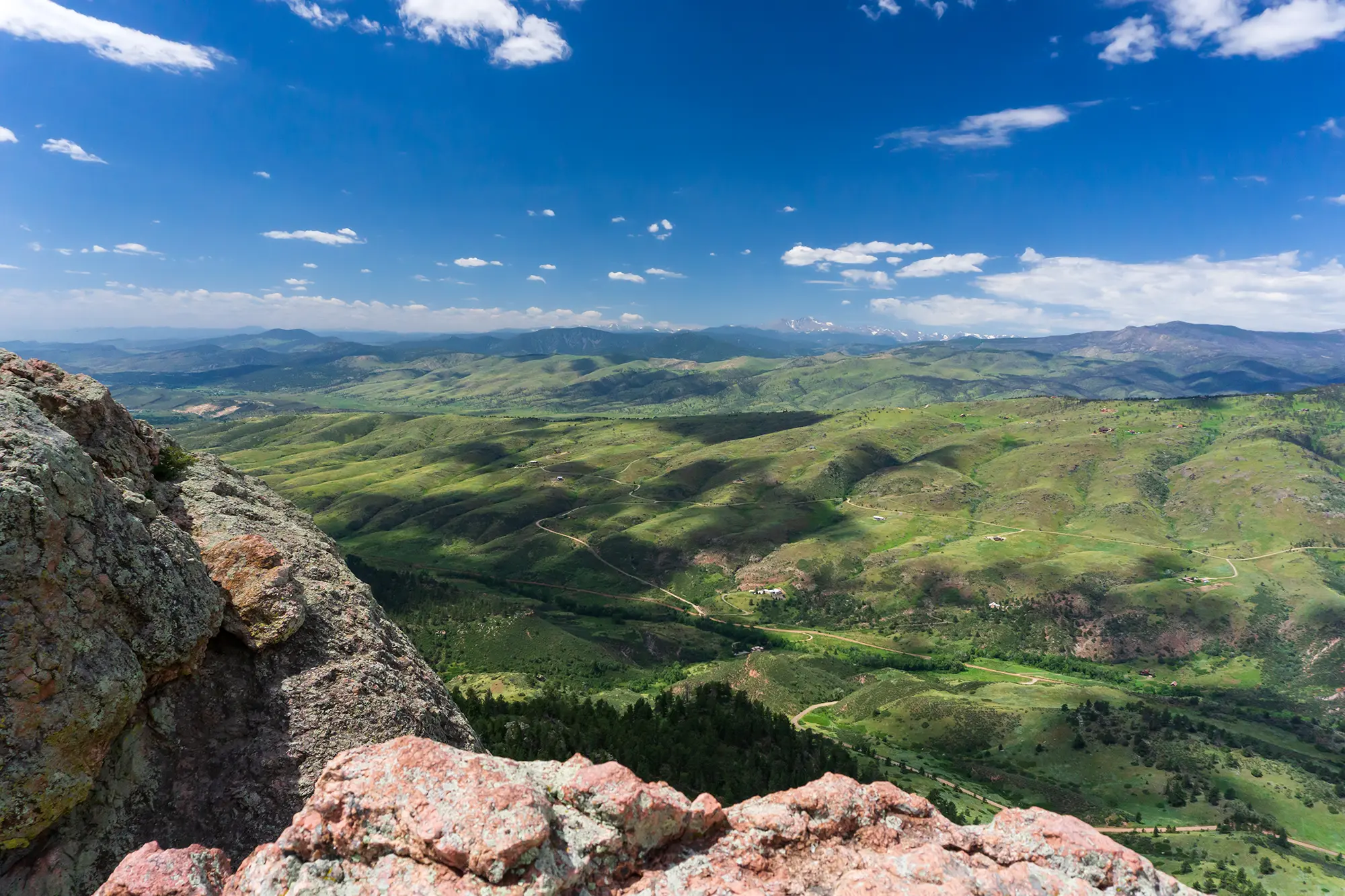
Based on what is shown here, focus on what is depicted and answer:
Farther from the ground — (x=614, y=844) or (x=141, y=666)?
(x=141, y=666)

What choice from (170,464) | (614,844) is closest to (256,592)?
(170,464)

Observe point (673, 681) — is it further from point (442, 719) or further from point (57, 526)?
point (57, 526)

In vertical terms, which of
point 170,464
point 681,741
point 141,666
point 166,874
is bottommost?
point 681,741

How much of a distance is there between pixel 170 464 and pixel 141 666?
17.9 m

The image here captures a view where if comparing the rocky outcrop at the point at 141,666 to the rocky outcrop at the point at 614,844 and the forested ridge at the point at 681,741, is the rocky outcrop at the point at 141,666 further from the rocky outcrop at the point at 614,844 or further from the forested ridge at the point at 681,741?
the forested ridge at the point at 681,741

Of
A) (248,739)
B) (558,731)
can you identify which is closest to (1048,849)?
(248,739)

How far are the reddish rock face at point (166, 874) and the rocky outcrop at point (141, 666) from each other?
376 cm

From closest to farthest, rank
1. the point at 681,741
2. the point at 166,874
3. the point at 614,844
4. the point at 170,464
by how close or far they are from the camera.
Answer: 1. the point at 166,874
2. the point at 614,844
3. the point at 170,464
4. the point at 681,741

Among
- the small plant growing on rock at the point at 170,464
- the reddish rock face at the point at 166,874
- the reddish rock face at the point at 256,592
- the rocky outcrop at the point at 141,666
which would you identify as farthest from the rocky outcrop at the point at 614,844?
the small plant growing on rock at the point at 170,464

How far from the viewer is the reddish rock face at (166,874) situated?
12422 millimetres

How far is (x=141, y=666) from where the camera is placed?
1766 cm

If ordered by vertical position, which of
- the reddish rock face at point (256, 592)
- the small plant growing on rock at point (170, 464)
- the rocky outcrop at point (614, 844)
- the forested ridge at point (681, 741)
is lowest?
the forested ridge at point (681, 741)

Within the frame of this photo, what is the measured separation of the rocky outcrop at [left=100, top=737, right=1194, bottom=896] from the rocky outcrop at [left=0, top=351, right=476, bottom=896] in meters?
4.80

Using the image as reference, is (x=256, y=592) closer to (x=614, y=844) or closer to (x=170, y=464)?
(x=170, y=464)
